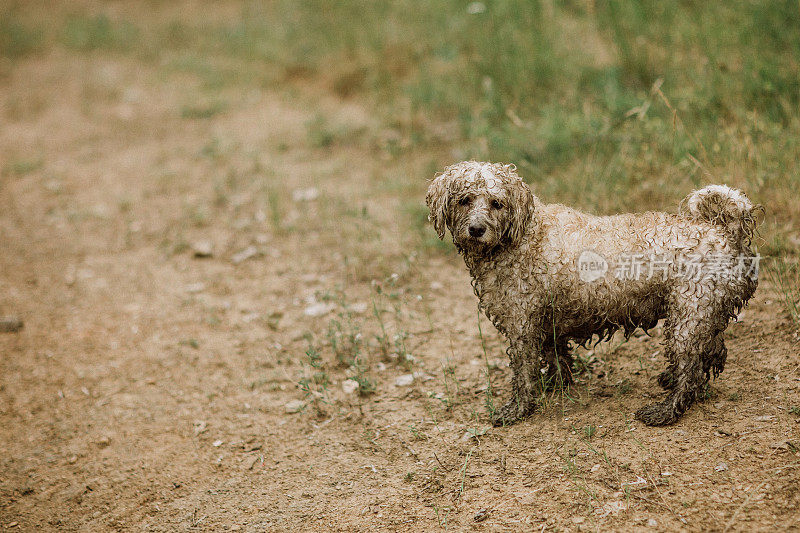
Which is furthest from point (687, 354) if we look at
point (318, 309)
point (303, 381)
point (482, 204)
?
point (318, 309)

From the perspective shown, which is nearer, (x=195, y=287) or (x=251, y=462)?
(x=251, y=462)

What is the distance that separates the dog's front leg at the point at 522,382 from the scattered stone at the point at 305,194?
143 inches

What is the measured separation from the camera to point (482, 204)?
348cm

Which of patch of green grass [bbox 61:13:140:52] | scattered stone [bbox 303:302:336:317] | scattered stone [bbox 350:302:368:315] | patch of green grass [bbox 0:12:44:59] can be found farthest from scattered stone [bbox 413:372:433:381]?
patch of green grass [bbox 0:12:44:59]

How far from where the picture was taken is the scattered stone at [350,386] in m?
4.42

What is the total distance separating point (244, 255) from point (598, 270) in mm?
3762

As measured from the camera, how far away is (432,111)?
24.8 feet

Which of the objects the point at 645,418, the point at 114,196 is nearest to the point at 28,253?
the point at 114,196

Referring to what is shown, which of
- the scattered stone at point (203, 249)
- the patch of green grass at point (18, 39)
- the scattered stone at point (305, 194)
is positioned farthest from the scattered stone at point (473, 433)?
the patch of green grass at point (18, 39)

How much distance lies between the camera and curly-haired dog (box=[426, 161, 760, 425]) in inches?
129

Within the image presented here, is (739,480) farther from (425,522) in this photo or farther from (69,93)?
(69,93)

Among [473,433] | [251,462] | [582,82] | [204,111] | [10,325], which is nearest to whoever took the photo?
[473,433]

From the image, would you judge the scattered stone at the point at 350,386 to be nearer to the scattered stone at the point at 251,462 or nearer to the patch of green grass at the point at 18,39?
the scattered stone at the point at 251,462

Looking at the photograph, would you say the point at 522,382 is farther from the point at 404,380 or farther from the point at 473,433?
the point at 404,380
